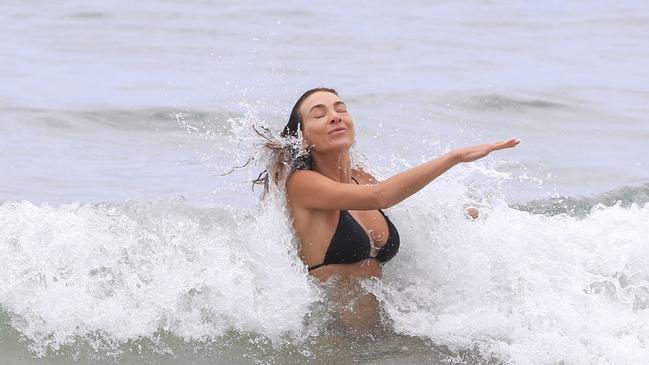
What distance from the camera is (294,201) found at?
6.50 meters

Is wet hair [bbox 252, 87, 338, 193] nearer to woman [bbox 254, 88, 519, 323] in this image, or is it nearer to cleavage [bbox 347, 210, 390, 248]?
woman [bbox 254, 88, 519, 323]

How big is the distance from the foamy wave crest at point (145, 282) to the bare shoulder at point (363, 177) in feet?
1.87

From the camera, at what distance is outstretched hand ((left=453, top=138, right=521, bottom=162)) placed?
5.60 m

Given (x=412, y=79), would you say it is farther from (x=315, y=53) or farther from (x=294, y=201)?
(x=294, y=201)

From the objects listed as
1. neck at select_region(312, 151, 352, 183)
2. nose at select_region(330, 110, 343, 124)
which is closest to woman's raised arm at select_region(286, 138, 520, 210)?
neck at select_region(312, 151, 352, 183)

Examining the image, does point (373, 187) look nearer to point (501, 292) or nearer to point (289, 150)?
point (289, 150)

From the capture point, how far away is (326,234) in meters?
6.48

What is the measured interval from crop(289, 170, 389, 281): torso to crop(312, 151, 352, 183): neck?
0.19m

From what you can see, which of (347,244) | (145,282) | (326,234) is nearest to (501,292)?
(347,244)

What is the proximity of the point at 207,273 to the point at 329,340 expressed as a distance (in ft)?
2.47

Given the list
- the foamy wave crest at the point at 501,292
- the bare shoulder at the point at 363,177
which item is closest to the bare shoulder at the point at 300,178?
the bare shoulder at the point at 363,177

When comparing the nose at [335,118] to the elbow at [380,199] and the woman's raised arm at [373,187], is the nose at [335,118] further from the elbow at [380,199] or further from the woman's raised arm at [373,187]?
the elbow at [380,199]

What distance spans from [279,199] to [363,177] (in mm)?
591

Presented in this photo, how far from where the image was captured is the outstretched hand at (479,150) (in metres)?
5.60
